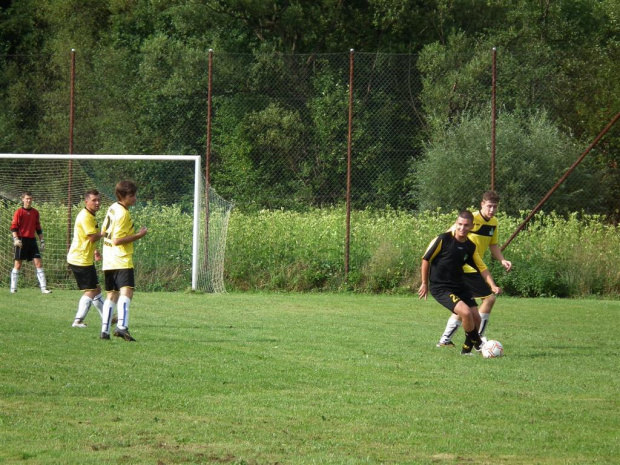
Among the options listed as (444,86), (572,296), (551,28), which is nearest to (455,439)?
(572,296)

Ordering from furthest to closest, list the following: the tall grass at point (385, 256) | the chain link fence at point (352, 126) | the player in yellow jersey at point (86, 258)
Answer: the chain link fence at point (352, 126), the tall grass at point (385, 256), the player in yellow jersey at point (86, 258)

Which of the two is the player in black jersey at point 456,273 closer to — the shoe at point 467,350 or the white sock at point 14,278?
the shoe at point 467,350

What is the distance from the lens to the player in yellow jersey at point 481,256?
11.0m

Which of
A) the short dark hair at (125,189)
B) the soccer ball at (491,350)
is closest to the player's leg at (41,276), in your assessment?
the short dark hair at (125,189)

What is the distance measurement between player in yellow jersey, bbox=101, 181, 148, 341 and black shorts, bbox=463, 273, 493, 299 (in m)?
3.81

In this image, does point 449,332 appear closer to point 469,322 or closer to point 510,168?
point 469,322

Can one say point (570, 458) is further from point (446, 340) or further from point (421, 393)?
point (446, 340)

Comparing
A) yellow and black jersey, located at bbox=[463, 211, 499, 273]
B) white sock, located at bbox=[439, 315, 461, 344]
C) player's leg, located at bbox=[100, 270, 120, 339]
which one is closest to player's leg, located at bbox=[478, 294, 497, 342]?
white sock, located at bbox=[439, 315, 461, 344]

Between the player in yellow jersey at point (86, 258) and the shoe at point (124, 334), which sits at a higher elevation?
the player in yellow jersey at point (86, 258)

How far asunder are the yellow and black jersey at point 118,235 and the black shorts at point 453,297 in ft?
11.6

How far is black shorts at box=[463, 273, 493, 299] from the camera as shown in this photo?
11102mm

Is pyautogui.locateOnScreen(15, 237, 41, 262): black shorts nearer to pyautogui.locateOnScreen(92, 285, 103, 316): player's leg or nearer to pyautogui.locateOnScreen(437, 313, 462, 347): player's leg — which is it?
pyautogui.locateOnScreen(92, 285, 103, 316): player's leg

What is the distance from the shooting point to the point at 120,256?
35.8ft

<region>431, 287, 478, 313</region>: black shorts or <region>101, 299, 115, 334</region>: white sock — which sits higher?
<region>431, 287, 478, 313</region>: black shorts
